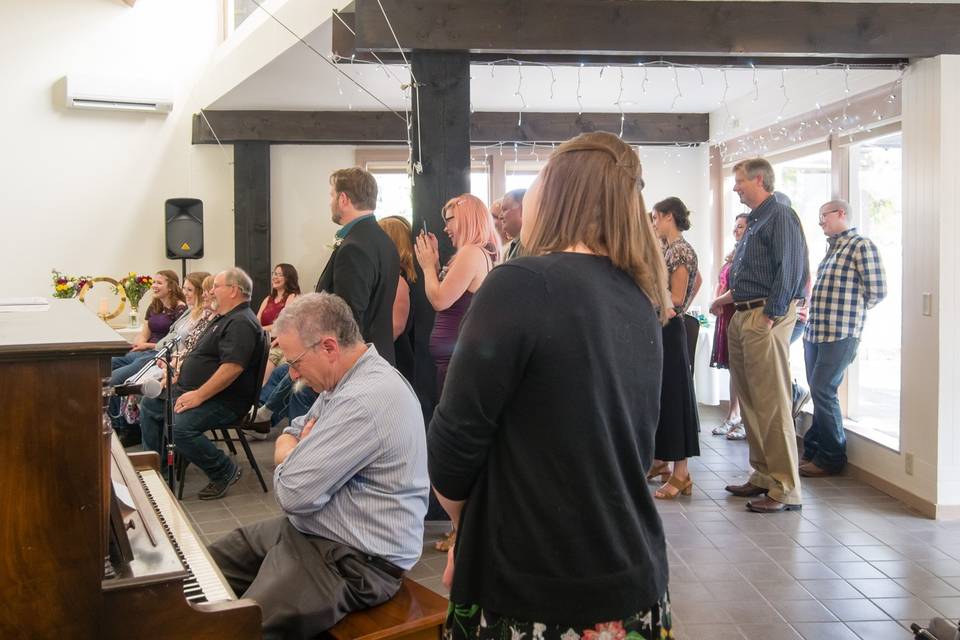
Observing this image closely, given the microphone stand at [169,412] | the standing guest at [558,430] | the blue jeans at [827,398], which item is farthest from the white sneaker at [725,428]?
the standing guest at [558,430]

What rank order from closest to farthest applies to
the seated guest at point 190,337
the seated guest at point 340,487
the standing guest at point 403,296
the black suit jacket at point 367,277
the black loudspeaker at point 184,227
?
1. the seated guest at point 340,487
2. the black suit jacket at point 367,277
3. the standing guest at point 403,296
4. the seated guest at point 190,337
5. the black loudspeaker at point 184,227

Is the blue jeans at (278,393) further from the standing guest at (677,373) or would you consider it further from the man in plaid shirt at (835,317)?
the man in plaid shirt at (835,317)

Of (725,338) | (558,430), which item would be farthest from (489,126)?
(558,430)

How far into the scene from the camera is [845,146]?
554 centimetres

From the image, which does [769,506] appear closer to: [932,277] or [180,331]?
[932,277]

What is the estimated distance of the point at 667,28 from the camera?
4.11 metres

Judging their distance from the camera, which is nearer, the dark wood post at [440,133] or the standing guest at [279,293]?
the dark wood post at [440,133]

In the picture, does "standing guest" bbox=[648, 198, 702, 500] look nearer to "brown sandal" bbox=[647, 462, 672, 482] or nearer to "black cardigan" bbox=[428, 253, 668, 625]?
"brown sandal" bbox=[647, 462, 672, 482]

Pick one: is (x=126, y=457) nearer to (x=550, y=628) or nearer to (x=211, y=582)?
(x=211, y=582)

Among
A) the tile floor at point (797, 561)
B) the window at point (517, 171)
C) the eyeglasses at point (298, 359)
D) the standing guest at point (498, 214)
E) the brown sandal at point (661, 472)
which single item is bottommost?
the tile floor at point (797, 561)

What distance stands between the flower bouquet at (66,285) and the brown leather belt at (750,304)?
525 centimetres

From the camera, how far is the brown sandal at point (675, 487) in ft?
15.1

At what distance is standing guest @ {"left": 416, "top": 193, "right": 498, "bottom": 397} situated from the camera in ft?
12.0

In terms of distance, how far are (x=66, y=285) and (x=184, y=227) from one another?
1264 millimetres
